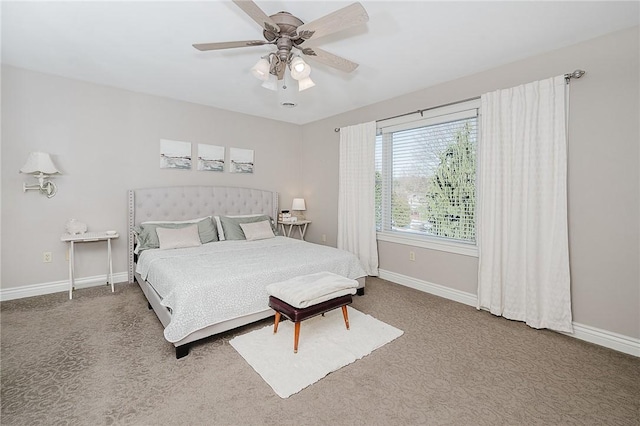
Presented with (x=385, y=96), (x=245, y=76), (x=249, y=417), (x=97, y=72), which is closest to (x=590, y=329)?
(x=249, y=417)

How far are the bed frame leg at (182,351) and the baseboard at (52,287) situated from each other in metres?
2.36

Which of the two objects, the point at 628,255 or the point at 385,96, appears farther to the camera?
the point at 385,96

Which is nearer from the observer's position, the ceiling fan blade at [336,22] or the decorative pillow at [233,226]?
the ceiling fan blade at [336,22]

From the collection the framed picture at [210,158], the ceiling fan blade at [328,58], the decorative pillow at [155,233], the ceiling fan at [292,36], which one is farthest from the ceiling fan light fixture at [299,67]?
the framed picture at [210,158]

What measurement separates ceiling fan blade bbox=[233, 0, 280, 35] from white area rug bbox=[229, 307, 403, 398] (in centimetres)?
234

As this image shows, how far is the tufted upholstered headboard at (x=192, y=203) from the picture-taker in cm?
392

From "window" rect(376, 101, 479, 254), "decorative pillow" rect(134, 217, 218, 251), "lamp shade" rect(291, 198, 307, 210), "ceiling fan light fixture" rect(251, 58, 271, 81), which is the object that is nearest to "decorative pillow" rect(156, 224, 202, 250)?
Answer: "decorative pillow" rect(134, 217, 218, 251)

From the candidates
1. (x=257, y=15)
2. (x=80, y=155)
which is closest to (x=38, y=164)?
(x=80, y=155)

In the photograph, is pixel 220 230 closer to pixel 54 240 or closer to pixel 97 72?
pixel 54 240

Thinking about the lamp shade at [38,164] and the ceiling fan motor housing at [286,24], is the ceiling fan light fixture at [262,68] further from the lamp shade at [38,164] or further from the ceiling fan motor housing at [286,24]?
the lamp shade at [38,164]

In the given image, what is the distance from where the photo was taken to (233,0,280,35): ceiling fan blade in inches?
66.1

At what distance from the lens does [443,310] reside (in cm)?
314

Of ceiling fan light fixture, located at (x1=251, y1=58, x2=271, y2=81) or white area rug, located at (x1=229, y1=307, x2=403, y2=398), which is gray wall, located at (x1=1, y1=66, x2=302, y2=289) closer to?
ceiling fan light fixture, located at (x1=251, y1=58, x2=271, y2=81)

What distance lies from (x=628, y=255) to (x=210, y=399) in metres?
3.29
